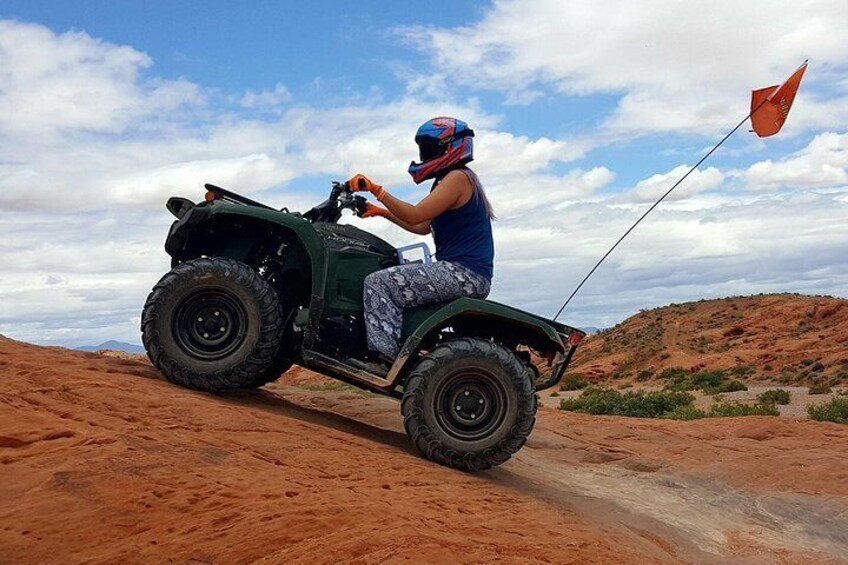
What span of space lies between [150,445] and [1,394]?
1200mm

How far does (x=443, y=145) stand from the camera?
20.4 feet

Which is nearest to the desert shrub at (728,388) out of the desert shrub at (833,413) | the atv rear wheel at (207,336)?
the desert shrub at (833,413)

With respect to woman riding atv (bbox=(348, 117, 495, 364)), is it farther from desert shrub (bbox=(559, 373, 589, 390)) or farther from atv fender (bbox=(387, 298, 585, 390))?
desert shrub (bbox=(559, 373, 589, 390))

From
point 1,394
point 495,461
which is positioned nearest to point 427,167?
point 495,461

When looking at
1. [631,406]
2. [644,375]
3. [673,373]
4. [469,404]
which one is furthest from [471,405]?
[644,375]

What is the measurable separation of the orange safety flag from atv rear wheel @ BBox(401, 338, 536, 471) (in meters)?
3.38

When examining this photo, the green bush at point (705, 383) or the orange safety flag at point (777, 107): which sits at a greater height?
the orange safety flag at point (777, 107)

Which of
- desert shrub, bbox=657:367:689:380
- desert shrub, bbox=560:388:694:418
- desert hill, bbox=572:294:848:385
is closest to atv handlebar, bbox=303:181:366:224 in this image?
desert shrub, bbox=560:388:694:418

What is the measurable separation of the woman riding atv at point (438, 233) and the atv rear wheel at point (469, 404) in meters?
0.40

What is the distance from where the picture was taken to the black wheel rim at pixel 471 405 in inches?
234

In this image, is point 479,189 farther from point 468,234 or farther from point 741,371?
point 741,371

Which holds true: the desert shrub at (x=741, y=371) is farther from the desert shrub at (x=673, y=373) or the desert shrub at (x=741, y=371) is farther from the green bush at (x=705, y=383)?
the desert shrub at (x=673, y=373)

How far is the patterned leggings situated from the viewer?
6031mm

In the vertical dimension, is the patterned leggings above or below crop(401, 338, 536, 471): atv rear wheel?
above
